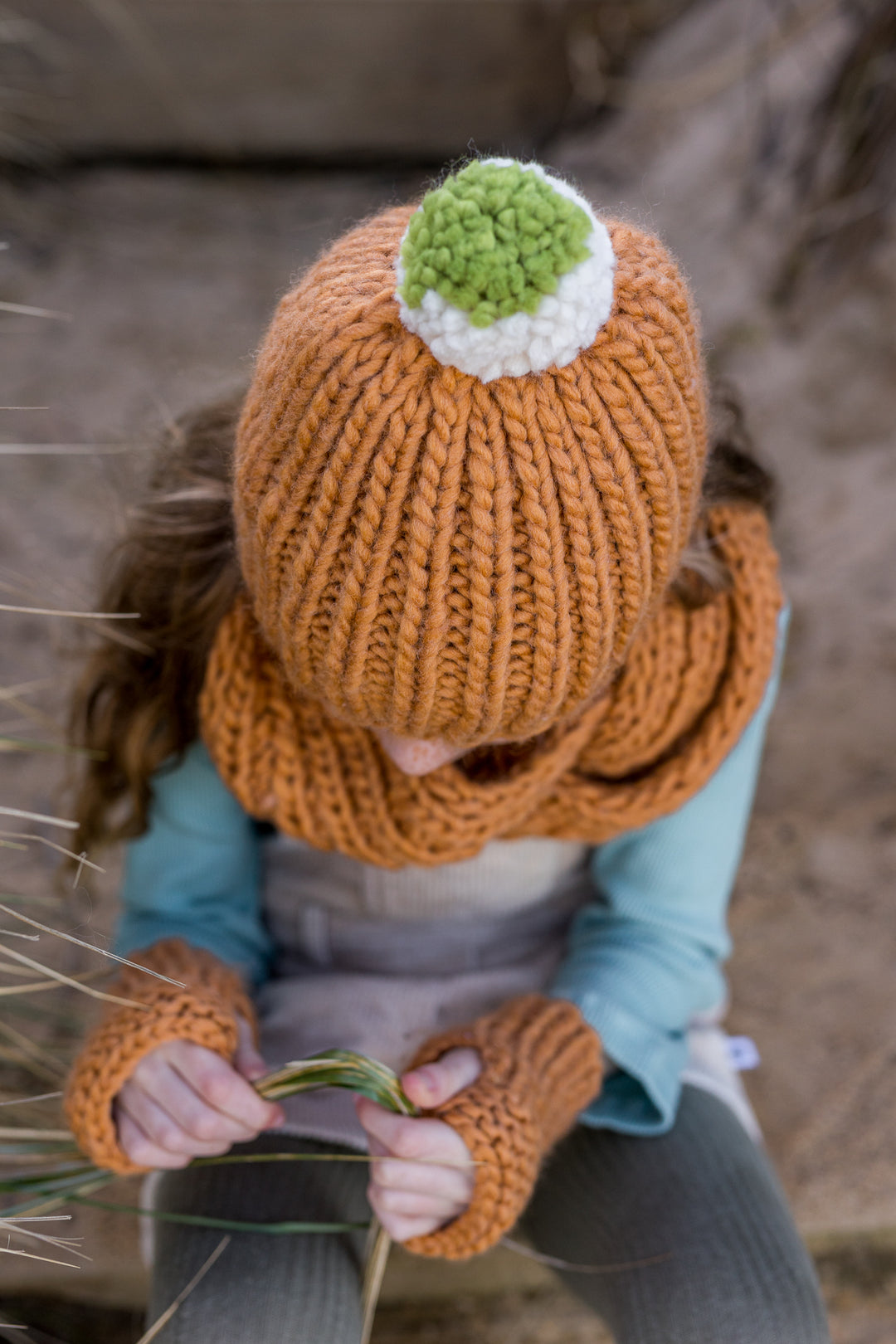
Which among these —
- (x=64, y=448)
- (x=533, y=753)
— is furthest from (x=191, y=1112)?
(x=64, y=448)

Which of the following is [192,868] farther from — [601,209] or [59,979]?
[601,209]

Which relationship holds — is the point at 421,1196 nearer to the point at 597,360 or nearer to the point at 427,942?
the point at 427,942

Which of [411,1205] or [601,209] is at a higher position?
[601,209]

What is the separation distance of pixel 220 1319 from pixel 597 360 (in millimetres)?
856

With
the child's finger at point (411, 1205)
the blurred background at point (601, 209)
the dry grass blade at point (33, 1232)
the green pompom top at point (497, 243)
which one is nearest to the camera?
the green pompom top at point (497, 243)

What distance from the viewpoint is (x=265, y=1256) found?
3.34 feet

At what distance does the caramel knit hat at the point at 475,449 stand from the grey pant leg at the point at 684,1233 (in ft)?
1.87

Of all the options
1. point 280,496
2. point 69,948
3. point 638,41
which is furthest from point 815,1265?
point 638,41

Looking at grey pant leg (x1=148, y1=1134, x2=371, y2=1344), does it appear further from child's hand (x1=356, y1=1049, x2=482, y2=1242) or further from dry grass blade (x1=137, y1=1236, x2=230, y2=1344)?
child's hand (x1=356, y1=1049, x2=482, y2=1242)

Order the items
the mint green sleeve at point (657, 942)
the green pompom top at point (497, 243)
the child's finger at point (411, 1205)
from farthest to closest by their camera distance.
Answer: the mint green sleeve at point (657, 942), the child's finger at point (411, 1205), the green pompom top at point (497, 243)

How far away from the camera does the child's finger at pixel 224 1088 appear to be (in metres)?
0.95

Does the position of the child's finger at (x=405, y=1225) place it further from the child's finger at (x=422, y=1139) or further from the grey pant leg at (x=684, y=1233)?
the grey pant leg at (x=684, y=1233)

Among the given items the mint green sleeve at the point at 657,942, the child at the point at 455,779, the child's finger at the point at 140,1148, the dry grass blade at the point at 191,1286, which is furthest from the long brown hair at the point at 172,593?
the dry grass blade at the point at 191,1286

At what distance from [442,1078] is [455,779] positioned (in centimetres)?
26
